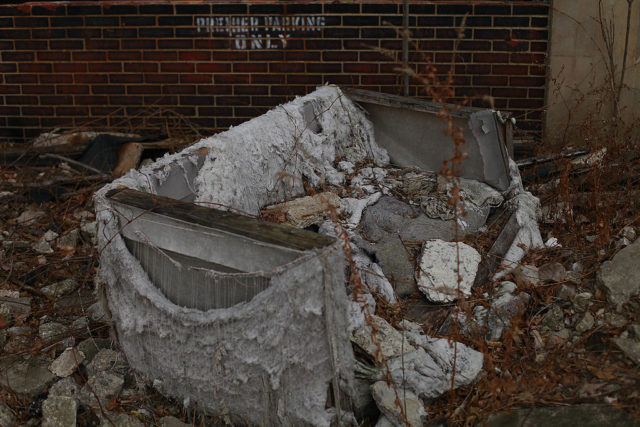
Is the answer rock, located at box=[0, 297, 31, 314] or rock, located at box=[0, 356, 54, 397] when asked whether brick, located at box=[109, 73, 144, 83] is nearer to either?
rock, located at box=[0, 297, 31, 314]

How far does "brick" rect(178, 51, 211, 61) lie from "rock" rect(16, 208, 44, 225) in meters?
1.76

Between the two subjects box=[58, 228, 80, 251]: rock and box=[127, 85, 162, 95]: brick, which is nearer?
box=[58, 228, 80, 251]: rock

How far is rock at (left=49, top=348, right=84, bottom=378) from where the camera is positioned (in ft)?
9.01

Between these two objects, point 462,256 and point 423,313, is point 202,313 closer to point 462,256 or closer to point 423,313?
point 423,313

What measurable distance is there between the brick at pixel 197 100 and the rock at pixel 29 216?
1.56 meters

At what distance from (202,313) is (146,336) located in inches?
13.9

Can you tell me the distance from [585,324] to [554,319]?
0.46 ft

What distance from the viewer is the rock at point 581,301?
2.92 metres

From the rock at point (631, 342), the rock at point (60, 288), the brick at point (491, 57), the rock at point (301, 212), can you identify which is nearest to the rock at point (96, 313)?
the rock at point (60, 288)

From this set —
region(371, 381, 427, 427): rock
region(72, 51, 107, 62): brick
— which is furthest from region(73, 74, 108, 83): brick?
region(371, 381, 427, 427): rock

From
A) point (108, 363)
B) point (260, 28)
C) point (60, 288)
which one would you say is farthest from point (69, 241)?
point (260, 28)

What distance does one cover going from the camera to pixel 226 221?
7.54 feet

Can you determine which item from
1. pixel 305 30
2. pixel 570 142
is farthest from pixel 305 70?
pixel 570 142

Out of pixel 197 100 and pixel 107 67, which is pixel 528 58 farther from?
pixel 107 67
